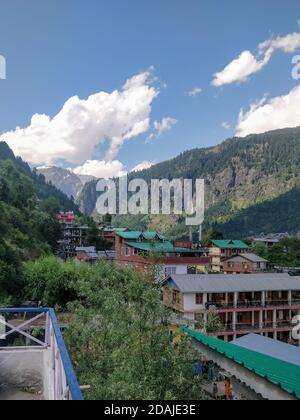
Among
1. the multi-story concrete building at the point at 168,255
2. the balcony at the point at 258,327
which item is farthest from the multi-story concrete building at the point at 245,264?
the balcony at the point at 258,327

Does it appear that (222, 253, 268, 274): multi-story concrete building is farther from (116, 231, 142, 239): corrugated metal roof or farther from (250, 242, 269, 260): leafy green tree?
(116, 231, 142, 239): corrugated metal roof

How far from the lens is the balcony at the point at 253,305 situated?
26328 millimetres

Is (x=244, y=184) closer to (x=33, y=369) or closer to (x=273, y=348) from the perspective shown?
(x=273, y=348)

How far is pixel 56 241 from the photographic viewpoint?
56125 mm

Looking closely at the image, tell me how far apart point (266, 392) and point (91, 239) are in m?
51.4

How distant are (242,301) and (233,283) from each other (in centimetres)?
136

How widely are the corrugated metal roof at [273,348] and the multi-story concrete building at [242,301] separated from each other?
27.2 ft

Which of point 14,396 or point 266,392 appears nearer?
point 14,396

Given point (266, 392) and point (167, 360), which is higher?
point (167, 360)

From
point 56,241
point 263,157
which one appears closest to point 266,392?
point 56,241

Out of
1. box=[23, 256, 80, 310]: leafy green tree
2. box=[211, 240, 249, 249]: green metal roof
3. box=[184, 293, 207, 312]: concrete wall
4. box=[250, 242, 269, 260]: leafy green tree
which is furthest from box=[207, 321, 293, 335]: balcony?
box=[211, 240, 249, 249]: green metal roof

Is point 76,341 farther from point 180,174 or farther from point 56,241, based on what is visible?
point 180,174

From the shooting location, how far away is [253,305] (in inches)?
1089

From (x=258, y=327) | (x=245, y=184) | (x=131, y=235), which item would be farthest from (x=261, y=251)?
(x=245, y=184)
